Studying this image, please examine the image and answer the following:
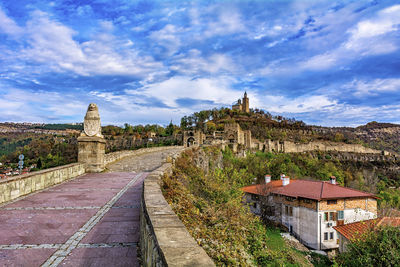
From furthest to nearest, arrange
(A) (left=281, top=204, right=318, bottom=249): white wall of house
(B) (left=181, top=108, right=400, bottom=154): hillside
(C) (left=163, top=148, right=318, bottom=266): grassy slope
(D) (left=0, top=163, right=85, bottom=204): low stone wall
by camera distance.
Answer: (B) (left=181, top=108, right=400, bottom=154): hillside, (A) (left=281, top=204, right=318, bottom=249): white wall of house, (D) (left=0, top=163, right=85, bottom=204): low stone wall, (C) (left=163, top=148, right=318, bottom=266): grassy slope

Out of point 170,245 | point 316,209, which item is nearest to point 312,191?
point 316,209

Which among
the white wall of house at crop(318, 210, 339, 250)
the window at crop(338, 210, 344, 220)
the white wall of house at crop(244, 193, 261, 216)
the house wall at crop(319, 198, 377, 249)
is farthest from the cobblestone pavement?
the white wall of house at crop(244, 193, 261, 216)

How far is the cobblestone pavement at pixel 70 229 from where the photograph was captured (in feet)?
9.84

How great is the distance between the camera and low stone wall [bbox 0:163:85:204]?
5.55 m

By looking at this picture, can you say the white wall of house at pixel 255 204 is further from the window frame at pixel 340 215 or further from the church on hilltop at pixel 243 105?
the church on hilltop at pixel 243 105

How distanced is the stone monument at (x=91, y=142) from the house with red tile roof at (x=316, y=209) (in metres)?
17.5

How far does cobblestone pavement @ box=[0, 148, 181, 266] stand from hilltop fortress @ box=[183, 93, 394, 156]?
1596 inches

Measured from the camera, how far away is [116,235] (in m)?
3.79

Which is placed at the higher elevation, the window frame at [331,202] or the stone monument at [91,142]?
the stone monument at [91,142]

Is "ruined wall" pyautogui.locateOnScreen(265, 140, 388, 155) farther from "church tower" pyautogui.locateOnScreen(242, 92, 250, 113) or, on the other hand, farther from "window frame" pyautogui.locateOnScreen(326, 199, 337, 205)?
"church tower" pyautogui.locateOnScreen(242, 92, 250, 113)

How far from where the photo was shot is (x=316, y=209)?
26.1m

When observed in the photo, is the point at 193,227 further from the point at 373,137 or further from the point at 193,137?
the point at 373,137

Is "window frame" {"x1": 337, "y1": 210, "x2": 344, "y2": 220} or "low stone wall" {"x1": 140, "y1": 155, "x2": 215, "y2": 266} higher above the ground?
"low stone wall" {"x1": 140, "y1": 155, "x2": 215, "y2": 266}

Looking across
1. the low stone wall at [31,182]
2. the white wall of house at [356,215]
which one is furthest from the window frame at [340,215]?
the low stone wall at [31,182]
